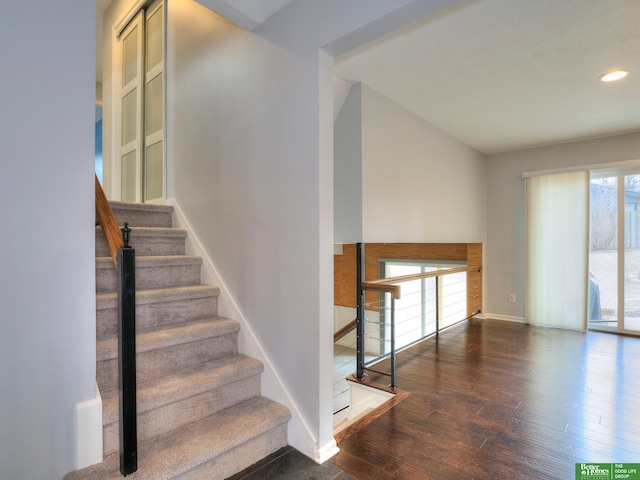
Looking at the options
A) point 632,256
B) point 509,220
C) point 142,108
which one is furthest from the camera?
point 509,220

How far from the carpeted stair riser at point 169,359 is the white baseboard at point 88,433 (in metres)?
0.24

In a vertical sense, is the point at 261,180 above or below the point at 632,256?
above

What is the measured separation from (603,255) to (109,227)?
202 inches

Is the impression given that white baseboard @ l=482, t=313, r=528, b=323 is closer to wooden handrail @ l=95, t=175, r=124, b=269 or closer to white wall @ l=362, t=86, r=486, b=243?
white wall @ l=362, t=86, r=486, b=243

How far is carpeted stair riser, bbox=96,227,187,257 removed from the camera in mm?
2236

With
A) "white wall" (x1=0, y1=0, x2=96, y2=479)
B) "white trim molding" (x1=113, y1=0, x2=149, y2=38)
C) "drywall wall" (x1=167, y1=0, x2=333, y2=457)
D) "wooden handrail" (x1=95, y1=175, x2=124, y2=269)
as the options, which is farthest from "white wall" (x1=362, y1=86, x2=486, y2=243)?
"white trim molding" (x1=113, y1=0, x2=149, y2=38)

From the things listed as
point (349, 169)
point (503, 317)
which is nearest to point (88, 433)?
point (349, 169)

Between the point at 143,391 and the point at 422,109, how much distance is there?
3.11 m

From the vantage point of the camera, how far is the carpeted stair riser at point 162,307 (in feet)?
5.87

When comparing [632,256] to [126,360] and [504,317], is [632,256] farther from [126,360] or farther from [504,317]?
[126,360]

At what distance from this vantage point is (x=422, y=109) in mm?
3236

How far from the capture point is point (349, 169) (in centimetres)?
284

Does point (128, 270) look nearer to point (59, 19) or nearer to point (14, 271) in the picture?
point (14, 271)

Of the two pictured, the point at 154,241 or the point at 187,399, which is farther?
the point at 154,241
